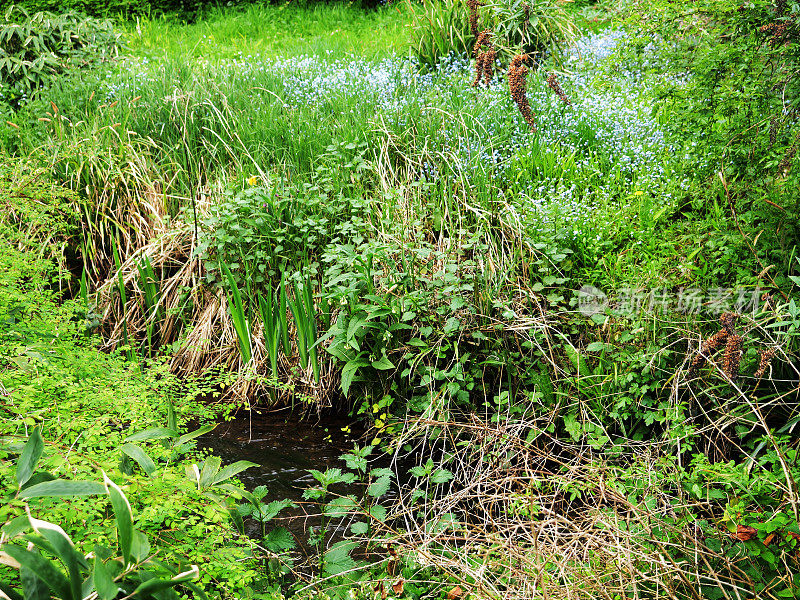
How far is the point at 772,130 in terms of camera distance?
2771 mm

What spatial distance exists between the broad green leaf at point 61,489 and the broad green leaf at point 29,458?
41 millimetres

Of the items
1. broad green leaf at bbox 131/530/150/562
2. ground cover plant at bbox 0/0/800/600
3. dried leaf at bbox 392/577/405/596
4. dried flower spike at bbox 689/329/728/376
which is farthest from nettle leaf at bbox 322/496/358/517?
dried flower spike at bbox 689/329/728/376

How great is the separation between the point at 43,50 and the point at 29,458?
6.09 meters

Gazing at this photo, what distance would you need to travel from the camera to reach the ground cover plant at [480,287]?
2301 mm

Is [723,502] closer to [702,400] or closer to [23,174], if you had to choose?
[702,400]

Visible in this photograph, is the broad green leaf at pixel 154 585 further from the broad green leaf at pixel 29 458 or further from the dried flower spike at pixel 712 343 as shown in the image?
the dried flower spike at pixel 712 343

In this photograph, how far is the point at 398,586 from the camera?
2240 mm

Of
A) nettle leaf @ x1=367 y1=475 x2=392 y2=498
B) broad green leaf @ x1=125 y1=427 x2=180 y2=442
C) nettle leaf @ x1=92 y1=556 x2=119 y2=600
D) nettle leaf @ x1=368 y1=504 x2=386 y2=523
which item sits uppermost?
nettle leaf @ x1=92 y1=556 x2=119 y2=600

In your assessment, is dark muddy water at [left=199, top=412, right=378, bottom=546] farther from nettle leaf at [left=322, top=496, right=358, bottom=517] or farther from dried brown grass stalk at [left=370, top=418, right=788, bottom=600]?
dried brown grass stalk at [left=370, top=418, right=788, bottom=600]

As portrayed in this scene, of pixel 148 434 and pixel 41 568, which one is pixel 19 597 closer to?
pixel 41 568

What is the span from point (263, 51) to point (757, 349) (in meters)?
5.77

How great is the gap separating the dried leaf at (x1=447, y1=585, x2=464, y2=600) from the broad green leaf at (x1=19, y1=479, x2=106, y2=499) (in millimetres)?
1198

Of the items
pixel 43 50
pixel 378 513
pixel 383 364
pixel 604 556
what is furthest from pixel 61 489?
pixel 43 50

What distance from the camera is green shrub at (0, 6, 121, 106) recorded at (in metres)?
6.04
